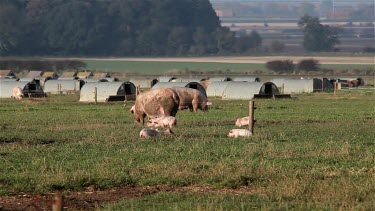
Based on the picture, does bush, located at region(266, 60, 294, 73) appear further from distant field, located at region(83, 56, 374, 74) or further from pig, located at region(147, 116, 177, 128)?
pig, located at region(147, 116, 177, 128)

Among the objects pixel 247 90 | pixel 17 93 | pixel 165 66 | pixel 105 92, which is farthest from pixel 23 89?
pixel 165 66

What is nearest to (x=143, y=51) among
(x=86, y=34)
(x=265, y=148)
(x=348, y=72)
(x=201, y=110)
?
(x=86, y=34)

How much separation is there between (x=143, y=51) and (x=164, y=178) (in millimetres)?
177750

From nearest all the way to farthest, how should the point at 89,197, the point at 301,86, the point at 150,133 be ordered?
1. the point at 89,197
2. the point at 150,133
3. the point at 301,86

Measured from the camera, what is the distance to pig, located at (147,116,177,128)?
103 ft

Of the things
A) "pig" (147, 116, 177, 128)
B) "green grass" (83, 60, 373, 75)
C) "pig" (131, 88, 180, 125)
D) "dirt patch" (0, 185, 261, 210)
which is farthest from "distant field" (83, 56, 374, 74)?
"dirt patch" (0, 185, 261, 210)

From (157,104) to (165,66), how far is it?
398 feet

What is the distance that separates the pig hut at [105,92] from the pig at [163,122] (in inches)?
1087

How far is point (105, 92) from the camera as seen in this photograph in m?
65.6

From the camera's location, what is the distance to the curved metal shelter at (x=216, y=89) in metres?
69.4

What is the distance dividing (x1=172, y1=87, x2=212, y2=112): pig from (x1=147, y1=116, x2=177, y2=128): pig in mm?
3705

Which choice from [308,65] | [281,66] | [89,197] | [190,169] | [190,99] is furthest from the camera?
[281,66]

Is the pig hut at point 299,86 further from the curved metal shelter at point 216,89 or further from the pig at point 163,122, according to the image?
the pig at point 163,122

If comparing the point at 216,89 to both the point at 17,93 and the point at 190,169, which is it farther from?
the point at 190,169
